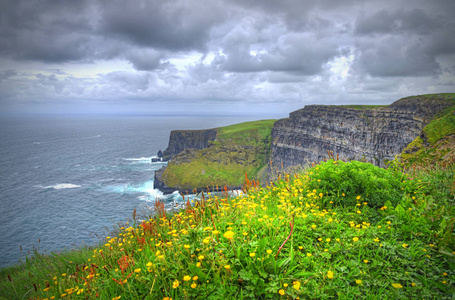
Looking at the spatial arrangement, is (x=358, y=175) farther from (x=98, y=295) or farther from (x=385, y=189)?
(x=98, y=295)

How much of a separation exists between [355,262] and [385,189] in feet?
12.4

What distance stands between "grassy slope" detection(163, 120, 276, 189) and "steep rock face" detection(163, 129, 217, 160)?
59.6 feet

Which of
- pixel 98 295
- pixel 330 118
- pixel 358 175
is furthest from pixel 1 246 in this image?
pixel 330 118

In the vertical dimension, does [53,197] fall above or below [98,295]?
below

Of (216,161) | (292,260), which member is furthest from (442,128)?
(216,161)

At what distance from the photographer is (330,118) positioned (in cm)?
10238

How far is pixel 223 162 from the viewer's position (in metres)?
129

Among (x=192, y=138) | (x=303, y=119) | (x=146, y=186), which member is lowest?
(x=146, y=186)

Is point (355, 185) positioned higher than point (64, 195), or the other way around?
point (355, 185)

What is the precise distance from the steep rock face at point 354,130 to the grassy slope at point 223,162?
1552cm

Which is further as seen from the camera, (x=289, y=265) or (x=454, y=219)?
(x=454, y=219)

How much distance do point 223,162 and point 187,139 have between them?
57900 mm

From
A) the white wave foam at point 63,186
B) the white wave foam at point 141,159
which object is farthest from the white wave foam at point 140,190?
the white wave foam at point 141,159

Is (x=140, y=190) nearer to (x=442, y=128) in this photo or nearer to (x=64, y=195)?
(x=64, y=195)
